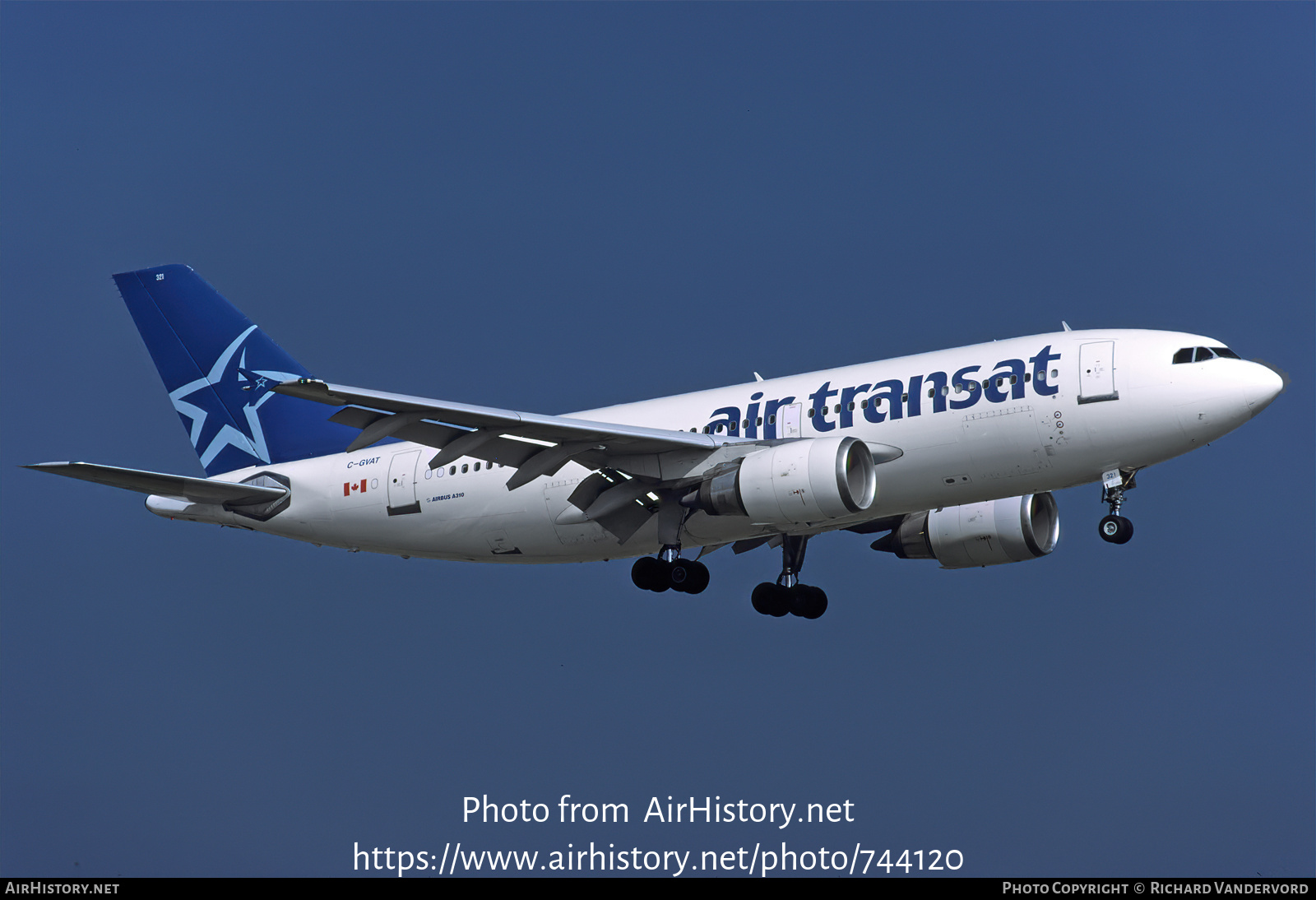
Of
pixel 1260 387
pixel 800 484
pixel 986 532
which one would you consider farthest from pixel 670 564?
pixel 1260 387

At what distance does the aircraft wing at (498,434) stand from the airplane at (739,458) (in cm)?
5

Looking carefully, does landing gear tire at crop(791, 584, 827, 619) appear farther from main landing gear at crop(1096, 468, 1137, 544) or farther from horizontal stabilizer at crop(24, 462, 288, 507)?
horizontal stabilizer at crop(24, 462, 288, 507)

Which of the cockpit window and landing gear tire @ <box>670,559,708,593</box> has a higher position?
the cockpit window

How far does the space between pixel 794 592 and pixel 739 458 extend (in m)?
6.34

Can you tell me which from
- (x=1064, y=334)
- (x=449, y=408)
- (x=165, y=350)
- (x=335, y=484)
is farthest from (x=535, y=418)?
(x=165, y=350)

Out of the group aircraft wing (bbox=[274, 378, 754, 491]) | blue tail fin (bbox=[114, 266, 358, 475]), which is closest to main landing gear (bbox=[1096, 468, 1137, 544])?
aircraft wing (bbox=[274, 378, 754, 491])

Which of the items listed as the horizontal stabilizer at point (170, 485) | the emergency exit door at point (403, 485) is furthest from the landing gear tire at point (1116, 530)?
the horizontal stabilizer at point (170, 485)

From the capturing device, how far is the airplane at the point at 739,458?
92.9 ft

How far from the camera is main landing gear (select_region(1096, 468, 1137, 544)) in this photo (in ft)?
95.2

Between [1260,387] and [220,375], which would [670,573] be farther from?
[220,375]

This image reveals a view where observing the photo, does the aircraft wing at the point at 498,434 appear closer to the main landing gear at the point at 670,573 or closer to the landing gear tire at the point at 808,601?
the main landing gear at the point at 670,573

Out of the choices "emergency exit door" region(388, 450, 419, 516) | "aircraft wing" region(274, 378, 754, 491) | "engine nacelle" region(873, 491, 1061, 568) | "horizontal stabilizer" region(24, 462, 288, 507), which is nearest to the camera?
"aircraft wing" region(274, 378, 754, 491)

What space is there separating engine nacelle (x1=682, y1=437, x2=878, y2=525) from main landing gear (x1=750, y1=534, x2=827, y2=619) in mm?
Result: 6232

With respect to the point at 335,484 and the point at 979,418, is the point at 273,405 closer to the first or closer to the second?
the point at 335,484
